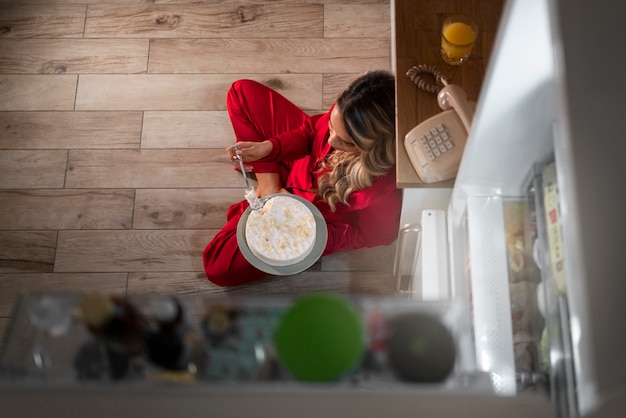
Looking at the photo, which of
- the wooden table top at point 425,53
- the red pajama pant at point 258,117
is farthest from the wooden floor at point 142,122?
the wooden table top at point 425,53

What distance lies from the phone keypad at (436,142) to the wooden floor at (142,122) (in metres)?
0.72

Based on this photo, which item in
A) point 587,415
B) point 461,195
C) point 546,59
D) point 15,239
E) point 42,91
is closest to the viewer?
point 587,415

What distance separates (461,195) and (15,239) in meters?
1.54

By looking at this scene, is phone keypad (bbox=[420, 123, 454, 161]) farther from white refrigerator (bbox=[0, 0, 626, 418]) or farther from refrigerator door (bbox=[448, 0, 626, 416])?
refrigerator door (bbox=[448, 0, 626, 416])

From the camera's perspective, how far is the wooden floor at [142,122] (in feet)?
5.89

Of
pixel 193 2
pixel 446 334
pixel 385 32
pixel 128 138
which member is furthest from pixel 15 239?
pixel 446 334

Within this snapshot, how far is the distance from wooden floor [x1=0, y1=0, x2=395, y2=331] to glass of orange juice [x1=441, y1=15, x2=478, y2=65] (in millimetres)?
740

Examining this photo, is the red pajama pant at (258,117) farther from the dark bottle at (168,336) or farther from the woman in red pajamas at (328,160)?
the dark bottle at (168,336)

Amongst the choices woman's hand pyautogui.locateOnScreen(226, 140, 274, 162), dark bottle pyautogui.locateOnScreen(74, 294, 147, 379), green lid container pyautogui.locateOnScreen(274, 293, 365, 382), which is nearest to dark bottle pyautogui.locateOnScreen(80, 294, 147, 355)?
dark bottle pyautogui.locateOnScreen(74, 294, 147, 379)

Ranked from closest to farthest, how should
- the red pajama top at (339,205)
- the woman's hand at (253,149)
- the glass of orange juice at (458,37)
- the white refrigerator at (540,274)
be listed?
1. the white refrigerator at (540,274)
2. the glass of orange juice at (458,37)
3. the red pajama top at (339,205)
4. the woman's hand at (253,149)

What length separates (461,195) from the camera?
0.96 meters

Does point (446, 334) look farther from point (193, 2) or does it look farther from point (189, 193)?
point (193, 2)

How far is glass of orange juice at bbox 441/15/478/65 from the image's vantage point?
47.4 inches

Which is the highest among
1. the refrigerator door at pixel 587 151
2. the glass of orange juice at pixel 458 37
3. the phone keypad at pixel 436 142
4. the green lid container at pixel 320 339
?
the glass of orange juice at pixel 458 37
